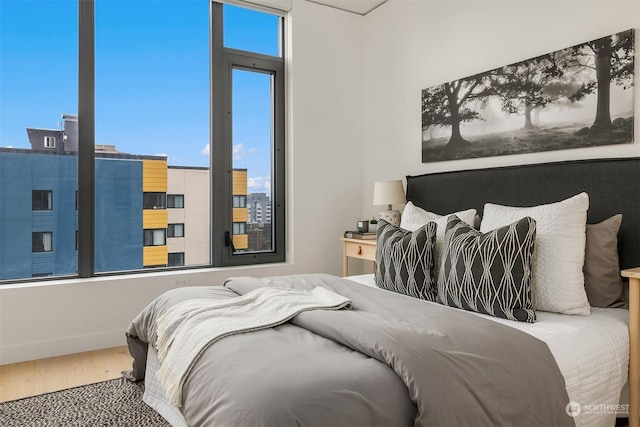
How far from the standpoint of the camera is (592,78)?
2439 mm

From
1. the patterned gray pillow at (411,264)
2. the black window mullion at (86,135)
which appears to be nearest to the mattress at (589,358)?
the patterned gray pillow at (411,264)

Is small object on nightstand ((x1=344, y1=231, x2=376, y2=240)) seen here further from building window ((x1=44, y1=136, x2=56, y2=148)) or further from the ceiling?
building window ((x1=44, y1=136, x2=56, y2=148))

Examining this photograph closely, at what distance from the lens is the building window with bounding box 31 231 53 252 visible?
10.4 feet

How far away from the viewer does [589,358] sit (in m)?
1.72

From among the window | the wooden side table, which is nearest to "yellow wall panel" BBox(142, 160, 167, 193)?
the window

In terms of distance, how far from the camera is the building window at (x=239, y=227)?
386 cm

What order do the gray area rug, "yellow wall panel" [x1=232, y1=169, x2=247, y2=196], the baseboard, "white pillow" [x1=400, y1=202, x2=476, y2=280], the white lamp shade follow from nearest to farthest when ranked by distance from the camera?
1. the gray area rug
2. "white pillow" [x1=400, y1=202, x2=476, y2=280]
3. the baseboard
4. the white lamp shade
5. "yellow wall panel" [x1=232, y1=169, x2=247, y2=196]

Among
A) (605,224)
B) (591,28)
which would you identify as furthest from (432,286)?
(591,28)

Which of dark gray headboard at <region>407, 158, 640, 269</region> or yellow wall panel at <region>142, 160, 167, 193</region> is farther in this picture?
yellow wall panel at <region>142, 160, 167, 193</region>

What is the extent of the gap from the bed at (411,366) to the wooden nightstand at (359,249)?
1.22m

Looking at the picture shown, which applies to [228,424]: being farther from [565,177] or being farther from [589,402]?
[565,177]

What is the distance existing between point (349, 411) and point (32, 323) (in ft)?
8.83

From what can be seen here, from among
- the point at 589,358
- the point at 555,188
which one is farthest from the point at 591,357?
the point at 555,188

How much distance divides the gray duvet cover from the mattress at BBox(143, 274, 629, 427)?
0.46ft
